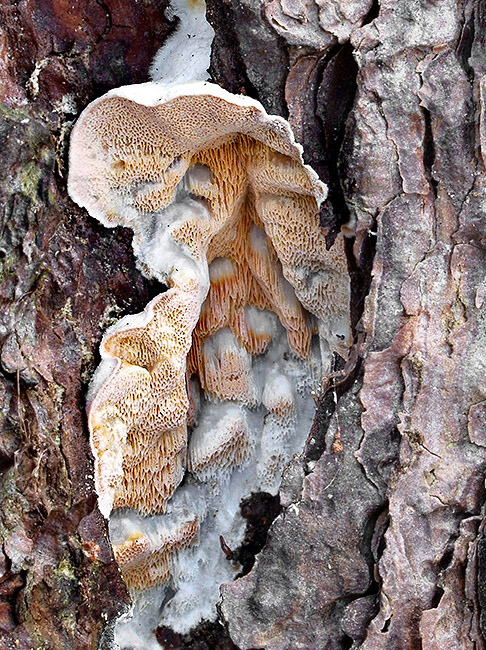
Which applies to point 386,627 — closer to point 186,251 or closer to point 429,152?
point 186,251

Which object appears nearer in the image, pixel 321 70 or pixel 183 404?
pixel 321 70

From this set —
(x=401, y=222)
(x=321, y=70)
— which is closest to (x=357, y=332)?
(x=401, y=222)

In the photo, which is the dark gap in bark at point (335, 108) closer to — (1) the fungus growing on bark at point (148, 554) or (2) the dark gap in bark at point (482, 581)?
(2) the dark gap in bark at point (482, 581)

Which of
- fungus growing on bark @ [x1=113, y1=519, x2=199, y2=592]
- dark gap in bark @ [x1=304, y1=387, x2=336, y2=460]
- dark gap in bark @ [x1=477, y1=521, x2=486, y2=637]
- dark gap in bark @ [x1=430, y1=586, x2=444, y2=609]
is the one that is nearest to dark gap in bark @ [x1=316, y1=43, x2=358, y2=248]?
dark gap in bark @ [x1=304, y1=387, x2=336, y2=460]

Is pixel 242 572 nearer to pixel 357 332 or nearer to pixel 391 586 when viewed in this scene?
pixel 391 586

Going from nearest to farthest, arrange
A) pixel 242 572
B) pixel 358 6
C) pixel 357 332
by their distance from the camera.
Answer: pixel 358 6
pixel 357 332
pixel 242 572

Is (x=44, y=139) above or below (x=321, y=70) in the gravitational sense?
below
